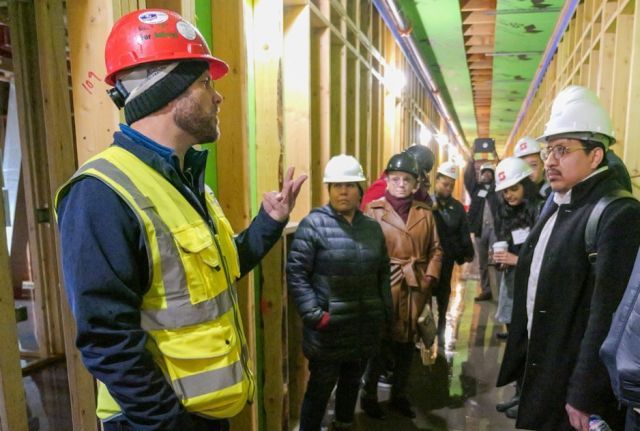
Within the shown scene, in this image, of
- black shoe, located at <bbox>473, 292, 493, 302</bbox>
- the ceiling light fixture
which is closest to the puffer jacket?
the ceiling light fixture

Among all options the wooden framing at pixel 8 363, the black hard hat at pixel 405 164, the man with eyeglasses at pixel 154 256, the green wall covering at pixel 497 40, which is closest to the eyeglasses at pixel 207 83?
the man with eyeglasses at pixel 154 256

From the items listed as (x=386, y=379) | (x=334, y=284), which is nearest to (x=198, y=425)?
(x=334, y=284)

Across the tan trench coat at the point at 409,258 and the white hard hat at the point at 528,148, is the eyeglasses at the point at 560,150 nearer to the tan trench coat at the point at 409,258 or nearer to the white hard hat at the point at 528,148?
the tan trench coat at the point at 409,258

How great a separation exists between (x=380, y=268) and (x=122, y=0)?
1.97 metres

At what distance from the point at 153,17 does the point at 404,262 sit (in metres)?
2.34

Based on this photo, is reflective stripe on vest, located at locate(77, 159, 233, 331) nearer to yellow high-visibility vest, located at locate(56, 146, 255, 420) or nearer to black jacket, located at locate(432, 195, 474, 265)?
yellow high-visibility vest, located at locate(56, 146, 255, 420)

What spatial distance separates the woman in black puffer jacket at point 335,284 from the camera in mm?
2594

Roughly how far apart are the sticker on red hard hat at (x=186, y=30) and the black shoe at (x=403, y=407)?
2.89m

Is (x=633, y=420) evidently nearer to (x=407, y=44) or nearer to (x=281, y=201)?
(x=281, y=201)

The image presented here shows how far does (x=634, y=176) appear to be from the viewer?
2994 millimetres

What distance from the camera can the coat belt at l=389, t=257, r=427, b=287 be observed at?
10.2ft

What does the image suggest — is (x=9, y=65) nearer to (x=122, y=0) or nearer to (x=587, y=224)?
(x=122, y=0)

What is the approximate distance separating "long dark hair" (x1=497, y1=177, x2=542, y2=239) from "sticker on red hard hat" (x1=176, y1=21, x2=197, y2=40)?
115 inches

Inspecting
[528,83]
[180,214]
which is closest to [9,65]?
[180,214]
